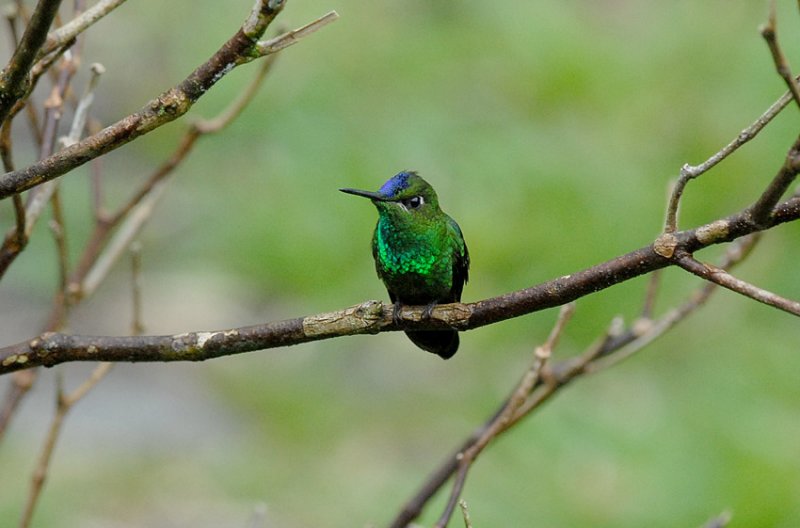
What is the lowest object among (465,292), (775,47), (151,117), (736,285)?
(465,292)

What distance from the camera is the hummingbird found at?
11.2 ft

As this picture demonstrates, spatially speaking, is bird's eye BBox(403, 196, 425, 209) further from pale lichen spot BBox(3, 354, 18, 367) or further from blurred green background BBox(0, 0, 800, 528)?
pale lichen spot BBox(3, 354, 18, 367)

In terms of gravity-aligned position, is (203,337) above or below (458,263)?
above

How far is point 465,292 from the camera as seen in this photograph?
6391 millimetres

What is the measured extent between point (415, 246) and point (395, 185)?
21 cm

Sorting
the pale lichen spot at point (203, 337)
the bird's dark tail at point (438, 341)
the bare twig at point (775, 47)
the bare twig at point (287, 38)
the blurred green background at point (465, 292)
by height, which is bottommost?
the blurred green background at point (465, 292)

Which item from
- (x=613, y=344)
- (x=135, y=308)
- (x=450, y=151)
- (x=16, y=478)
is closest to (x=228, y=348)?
(x=135, y=308)

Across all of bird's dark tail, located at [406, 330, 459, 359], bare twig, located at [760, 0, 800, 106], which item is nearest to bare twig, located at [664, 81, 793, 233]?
bare twig, located at [760, 0, 800, 106]

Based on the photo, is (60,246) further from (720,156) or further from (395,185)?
(720,156)

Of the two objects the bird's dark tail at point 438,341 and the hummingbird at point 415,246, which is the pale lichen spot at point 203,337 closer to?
the bird's dark tail at point 438,341

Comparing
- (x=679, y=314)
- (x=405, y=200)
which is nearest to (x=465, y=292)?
(x=405, y=200)

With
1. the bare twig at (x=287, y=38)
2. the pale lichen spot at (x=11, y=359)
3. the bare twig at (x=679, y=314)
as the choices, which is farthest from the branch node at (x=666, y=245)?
the pale lichen spot at (x=11, y=359)

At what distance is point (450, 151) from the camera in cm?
764

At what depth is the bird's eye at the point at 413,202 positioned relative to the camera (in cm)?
347
